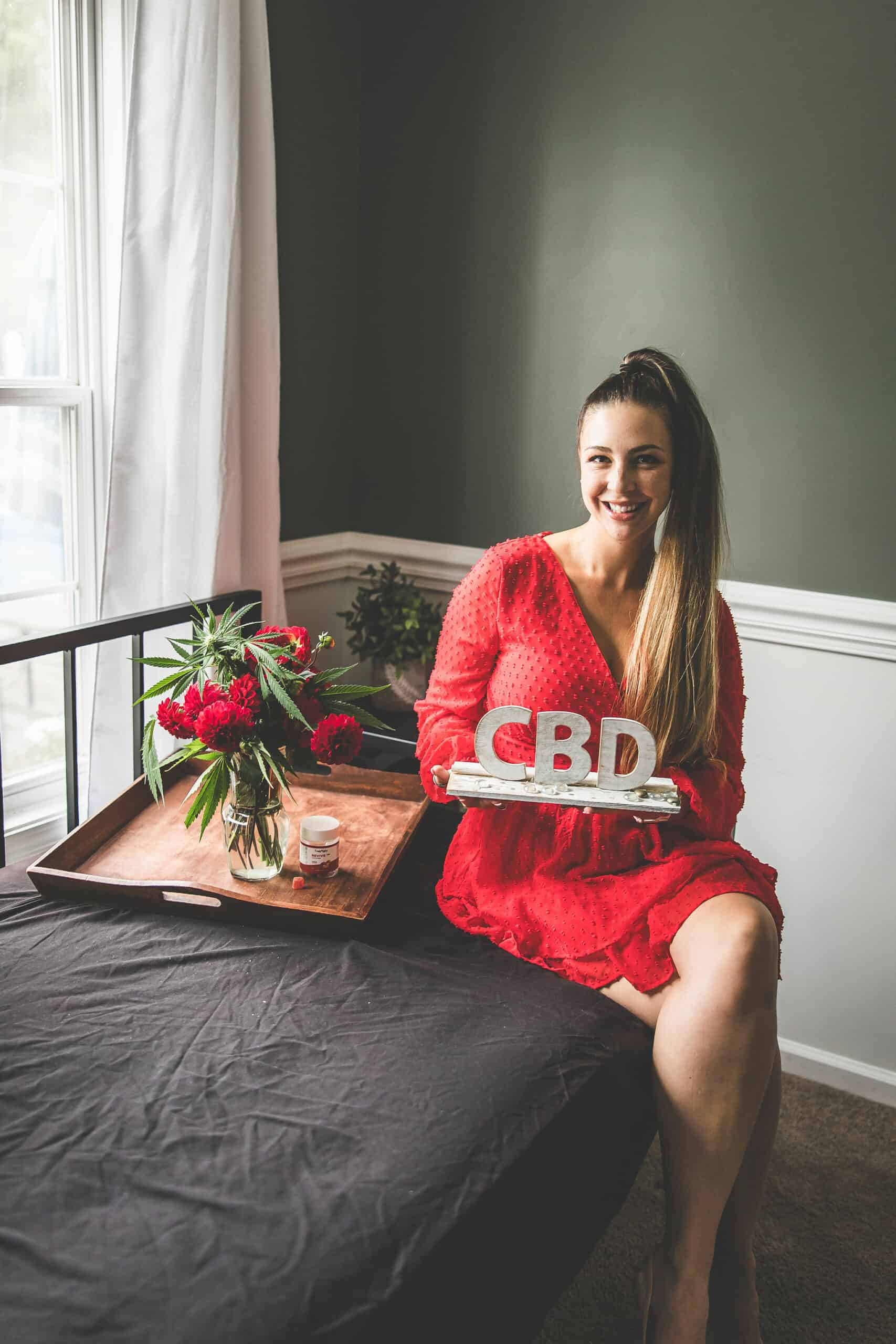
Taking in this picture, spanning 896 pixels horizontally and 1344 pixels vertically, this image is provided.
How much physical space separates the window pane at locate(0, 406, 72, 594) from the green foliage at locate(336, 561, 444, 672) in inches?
27.3

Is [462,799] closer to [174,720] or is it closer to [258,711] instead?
[258,711]

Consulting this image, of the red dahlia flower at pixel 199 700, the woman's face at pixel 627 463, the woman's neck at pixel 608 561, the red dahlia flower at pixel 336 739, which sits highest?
the woman's face at pixel 627 463

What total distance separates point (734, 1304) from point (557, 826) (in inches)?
28.4

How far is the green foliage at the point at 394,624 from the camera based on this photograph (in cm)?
250

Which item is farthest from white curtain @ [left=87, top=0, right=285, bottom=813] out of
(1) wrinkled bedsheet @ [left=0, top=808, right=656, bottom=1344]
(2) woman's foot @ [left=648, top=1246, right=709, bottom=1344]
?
(2) woman's foot @ [left=648, top=1246, right=709, bottom=1344]

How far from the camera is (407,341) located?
2.66 metres

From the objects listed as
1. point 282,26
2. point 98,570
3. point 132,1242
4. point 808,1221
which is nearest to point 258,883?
point 132,1242

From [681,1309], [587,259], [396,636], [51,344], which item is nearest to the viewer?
[681,1309]

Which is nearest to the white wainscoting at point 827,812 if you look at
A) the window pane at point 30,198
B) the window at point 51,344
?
the window at point 51,344

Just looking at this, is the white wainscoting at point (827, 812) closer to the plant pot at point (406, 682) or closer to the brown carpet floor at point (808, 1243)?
the brown carpet floor at point (808, 1243)

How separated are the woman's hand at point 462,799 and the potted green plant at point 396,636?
2.84 feet

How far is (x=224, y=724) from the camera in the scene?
140 cm

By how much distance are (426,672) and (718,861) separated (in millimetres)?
1140

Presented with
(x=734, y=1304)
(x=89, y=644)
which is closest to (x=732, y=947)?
(x=734, y=1304)
